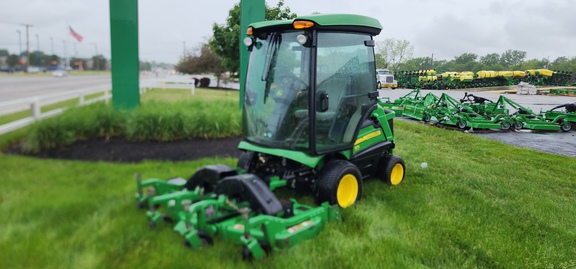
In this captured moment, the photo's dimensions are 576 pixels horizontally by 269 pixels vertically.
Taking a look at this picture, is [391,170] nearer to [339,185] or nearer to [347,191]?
[347,191]

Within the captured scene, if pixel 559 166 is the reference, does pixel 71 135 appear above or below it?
above

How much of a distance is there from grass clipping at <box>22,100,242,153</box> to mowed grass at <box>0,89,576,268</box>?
2.26ft

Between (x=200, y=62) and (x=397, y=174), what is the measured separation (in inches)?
632

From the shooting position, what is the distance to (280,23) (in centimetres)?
375

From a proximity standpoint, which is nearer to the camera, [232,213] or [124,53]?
[232,213]

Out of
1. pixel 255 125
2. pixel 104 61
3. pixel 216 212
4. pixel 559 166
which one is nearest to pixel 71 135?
pixel 104 61

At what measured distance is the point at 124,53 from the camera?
6.02 m

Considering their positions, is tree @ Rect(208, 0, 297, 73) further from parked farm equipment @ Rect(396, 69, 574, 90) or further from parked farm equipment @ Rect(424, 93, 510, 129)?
parked farm equipment @ Rect(396, 69, 574, 90)

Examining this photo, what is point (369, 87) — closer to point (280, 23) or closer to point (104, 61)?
point (280, 23)

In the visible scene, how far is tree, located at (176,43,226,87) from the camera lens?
62.4ft

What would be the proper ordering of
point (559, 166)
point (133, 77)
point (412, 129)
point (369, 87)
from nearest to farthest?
point (369, 87) → point (133, 77) → point (559, 166) → point (412, 129)

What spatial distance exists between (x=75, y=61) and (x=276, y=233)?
278 cm

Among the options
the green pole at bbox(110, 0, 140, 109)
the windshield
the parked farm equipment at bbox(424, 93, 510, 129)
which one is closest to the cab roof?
the windshield

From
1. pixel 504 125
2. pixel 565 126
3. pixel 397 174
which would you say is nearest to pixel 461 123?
pixel 504 125
